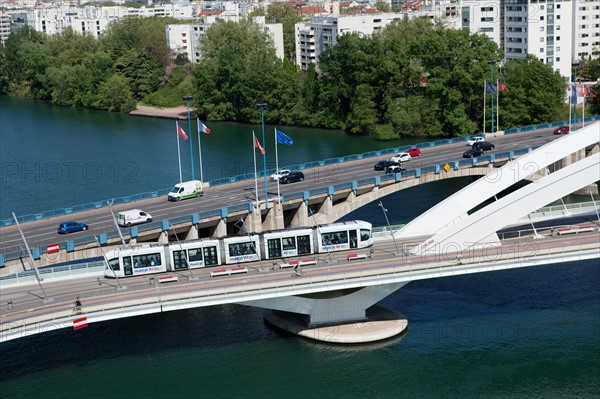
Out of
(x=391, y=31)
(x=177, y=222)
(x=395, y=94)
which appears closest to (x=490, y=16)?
(x=391, y=31)

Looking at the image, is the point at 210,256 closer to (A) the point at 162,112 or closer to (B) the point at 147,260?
(B) the point at 147,260

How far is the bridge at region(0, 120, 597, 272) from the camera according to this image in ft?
178

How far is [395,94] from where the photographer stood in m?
110

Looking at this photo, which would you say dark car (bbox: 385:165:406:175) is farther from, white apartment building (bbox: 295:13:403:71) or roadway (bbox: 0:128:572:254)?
white apartment building (bbox: 295:13:403:71)

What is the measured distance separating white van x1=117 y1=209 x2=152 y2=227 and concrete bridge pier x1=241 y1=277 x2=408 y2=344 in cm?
1284

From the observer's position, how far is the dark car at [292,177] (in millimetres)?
68000

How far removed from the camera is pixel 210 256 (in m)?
49.3

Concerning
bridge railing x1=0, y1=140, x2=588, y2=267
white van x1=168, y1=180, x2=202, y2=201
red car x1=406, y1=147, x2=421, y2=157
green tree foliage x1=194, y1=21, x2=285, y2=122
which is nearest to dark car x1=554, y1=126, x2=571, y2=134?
bridge railing x1=0, y1=140, x2=588, y2=267

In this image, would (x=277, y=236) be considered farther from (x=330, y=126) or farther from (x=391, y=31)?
(x=391, y=31)

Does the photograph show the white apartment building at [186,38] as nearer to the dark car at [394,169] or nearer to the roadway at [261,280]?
the dark car at [394,169]

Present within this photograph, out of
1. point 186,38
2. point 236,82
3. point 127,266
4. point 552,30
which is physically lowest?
point 127,266

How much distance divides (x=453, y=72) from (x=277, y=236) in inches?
2191

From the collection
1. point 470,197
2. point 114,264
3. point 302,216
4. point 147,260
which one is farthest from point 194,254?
point 470,197

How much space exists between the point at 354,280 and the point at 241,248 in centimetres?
679
